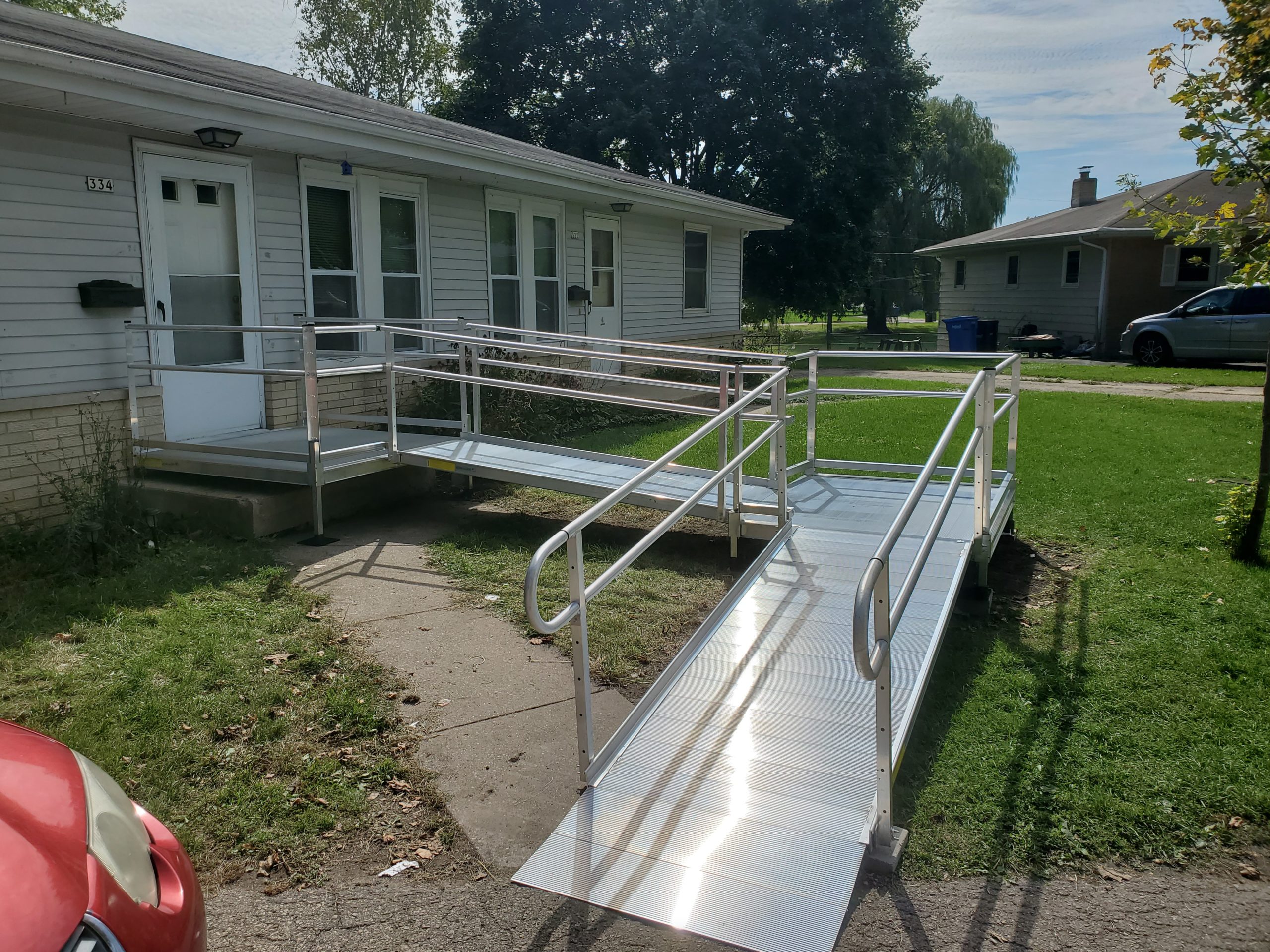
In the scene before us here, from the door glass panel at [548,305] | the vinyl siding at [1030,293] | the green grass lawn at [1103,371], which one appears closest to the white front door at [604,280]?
the door glass panel at [548,305]

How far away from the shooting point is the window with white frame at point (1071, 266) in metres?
26.4

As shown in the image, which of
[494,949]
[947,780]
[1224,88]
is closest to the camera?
[494,949]

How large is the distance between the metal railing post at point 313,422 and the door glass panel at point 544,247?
6.21 meters

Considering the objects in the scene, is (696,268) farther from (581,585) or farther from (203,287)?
(581,585)

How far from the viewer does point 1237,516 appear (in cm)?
644

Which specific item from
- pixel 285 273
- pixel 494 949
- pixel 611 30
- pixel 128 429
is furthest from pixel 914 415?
pixel 611 30

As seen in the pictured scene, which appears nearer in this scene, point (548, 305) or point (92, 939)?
point (92, 939)

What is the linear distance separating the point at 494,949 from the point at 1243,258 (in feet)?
19.4

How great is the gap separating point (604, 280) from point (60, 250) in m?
8.55

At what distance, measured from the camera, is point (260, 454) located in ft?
23.7

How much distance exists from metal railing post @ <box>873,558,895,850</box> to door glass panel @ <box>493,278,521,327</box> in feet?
31.6

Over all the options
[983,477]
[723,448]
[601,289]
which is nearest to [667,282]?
[601,289]

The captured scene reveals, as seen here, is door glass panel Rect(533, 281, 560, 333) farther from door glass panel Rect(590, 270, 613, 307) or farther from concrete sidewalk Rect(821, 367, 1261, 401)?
concrete sidewalk Rect(821, 367, 1261, 401)

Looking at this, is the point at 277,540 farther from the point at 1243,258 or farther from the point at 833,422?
the point at 833,422
